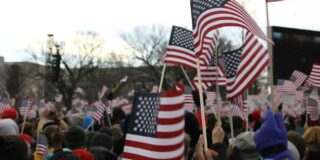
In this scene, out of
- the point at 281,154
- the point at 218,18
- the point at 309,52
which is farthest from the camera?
the point at 309,52

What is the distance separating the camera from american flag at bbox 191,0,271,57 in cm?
497

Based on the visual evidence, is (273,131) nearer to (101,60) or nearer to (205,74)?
(205,74)

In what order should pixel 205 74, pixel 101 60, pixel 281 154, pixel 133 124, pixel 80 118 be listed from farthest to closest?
1. pixel 101 60
2. pixel 80 118
3. pixel 205 74
4. pixel 281 154
5. pixel 133 124

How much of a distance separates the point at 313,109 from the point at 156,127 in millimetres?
8985

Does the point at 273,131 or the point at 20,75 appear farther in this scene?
the point at 20,75

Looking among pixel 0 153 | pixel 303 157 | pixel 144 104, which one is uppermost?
pixel 144 104

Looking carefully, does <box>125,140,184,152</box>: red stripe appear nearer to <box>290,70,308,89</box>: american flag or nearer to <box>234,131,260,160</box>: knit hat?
<box>234,131,260,160</box>: knit hat

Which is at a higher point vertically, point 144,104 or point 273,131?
point 144,104

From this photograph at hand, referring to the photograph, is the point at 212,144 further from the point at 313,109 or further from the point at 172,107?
the point at 313,109

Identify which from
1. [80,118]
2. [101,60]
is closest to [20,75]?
[101,60]

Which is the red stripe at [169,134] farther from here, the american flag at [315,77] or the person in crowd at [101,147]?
the american flag at [315,77]

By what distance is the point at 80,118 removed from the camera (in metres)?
10.4

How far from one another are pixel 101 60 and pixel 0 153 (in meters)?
66.6

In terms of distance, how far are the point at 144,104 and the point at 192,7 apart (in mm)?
1700
